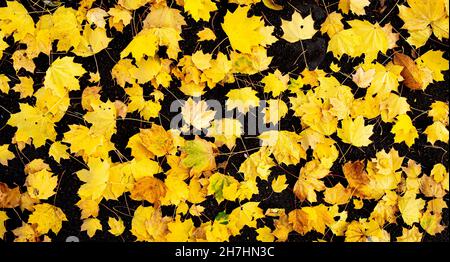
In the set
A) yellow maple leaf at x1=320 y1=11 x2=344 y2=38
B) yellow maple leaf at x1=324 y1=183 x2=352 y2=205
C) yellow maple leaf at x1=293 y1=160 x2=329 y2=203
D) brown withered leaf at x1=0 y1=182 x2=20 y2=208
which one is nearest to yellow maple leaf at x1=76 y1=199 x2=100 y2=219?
brown withered leaf at x1=0 y1=182 x2=20 y2=208

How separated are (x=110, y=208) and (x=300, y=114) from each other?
0.87m

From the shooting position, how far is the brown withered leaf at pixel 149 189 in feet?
5.97

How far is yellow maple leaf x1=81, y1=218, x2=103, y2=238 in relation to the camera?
6.08 feet

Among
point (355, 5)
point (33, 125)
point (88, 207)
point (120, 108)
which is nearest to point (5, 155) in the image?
point (33, 125)

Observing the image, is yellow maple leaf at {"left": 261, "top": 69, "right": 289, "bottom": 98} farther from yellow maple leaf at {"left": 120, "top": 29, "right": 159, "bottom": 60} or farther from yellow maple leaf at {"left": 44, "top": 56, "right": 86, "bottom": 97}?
yellow maple leaf at {"left": 44, "top": 56, "right": 86, "bottom": 97}

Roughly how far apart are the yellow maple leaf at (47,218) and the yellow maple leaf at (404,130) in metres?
1.41

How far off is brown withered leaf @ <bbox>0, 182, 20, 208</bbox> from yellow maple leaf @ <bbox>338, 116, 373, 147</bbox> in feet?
4.40

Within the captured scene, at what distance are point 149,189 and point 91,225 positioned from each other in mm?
288

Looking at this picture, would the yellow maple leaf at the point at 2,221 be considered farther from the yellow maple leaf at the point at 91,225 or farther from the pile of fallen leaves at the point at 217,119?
the yellow maple leaf at the point at 91,225

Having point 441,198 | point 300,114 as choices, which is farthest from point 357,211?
point 300,114

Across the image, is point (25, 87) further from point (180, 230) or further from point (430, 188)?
point (430, 188)

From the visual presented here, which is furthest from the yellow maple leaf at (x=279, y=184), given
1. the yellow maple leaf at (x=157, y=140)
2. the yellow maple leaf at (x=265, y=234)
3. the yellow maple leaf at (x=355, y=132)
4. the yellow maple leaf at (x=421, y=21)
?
the yellow maple leaf at (x=421, y=21)
